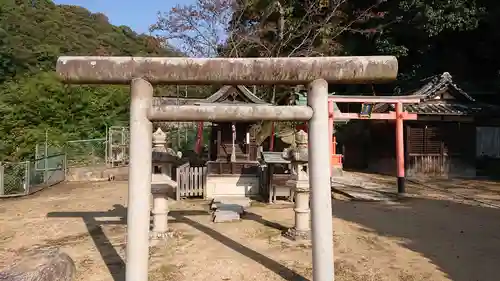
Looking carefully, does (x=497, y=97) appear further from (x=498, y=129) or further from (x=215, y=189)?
(x=215, y=189)

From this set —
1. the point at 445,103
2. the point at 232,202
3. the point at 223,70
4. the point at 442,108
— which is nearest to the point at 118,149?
the point at 232,202

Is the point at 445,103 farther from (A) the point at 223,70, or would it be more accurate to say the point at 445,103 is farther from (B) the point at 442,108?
(A) the point at 223,70

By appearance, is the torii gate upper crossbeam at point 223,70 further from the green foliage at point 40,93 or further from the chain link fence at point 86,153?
the green foliage at point 40,93

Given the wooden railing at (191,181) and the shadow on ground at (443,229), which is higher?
the wooden railing at (191,181)

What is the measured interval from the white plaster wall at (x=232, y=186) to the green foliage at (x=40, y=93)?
38.4 ft

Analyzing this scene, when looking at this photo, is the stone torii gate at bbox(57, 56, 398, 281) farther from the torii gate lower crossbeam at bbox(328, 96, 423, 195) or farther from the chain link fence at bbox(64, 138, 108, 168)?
the chain link fence at bbox(64, 138, 108, 168)

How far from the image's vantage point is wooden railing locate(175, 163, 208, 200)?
11930 mm

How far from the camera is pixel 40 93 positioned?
22.8m

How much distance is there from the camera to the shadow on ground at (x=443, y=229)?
575 cm

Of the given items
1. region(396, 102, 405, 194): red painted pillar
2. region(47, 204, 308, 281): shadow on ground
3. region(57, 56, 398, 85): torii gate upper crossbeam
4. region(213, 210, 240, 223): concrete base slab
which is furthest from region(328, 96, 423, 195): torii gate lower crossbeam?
region(57, 56, 398, 85): torii gate upper crossbeam

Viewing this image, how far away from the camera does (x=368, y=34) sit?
22.2 metres

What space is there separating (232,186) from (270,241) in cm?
558

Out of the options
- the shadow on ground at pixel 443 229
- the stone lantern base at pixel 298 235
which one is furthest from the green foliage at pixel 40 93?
the shadow on ground at pixel 443 229

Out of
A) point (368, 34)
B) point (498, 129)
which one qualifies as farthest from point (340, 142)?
point (498, 129)
